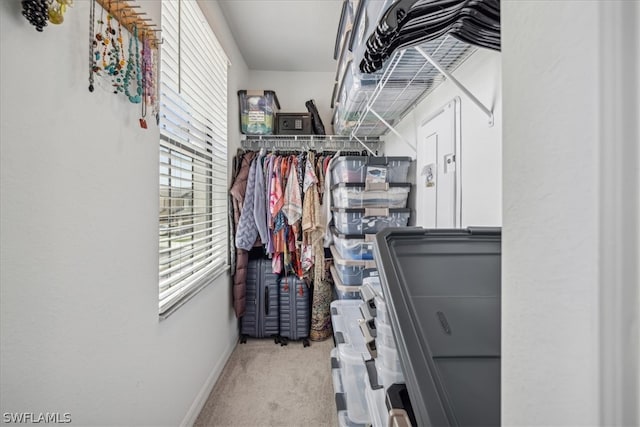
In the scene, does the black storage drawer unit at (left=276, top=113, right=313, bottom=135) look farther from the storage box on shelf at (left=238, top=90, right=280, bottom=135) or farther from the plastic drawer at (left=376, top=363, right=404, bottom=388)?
the plastic drawer at (left=376, top=363, right=404, bottom=388)

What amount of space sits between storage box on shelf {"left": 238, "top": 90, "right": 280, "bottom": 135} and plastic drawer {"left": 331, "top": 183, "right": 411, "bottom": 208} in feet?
3.84

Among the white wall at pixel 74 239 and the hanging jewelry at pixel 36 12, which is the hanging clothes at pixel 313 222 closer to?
the white wall at pixel 74 239

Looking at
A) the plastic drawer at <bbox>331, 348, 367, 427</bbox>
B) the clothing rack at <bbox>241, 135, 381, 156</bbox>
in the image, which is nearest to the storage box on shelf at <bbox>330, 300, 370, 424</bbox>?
the plastic drawer at <bbox>331, 348, 367, 427</bbox>

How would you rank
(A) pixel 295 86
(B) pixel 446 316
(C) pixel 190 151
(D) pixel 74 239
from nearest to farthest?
1. (B) pixel 446 316
2. (D) pixel 74 239
3. (C) pixel 190 151
4. (A) pixel 295 86

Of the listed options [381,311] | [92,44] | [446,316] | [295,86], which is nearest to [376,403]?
[381,311]

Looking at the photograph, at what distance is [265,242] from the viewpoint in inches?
95.1

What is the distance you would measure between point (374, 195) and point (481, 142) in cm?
86

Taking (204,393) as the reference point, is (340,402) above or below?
above

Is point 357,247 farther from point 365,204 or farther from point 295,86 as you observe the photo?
point 295,86

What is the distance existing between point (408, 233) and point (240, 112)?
2325 mm

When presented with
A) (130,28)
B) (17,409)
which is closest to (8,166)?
(17,409)

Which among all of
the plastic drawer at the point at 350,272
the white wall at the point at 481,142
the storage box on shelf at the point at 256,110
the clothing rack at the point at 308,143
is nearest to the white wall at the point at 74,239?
the plastic drawer at the point at 350,272

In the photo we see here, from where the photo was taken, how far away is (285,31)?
7.50 ft

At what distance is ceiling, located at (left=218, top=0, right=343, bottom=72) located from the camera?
1993 millimetres
